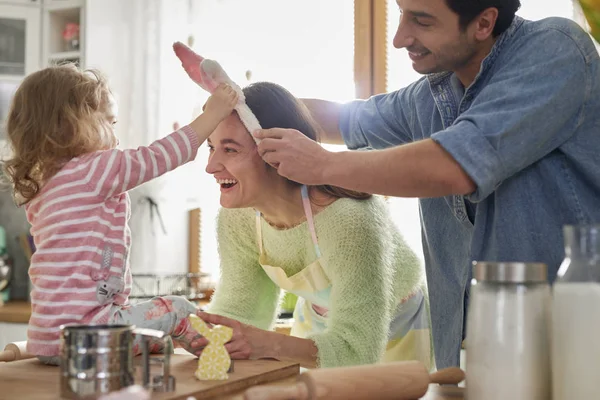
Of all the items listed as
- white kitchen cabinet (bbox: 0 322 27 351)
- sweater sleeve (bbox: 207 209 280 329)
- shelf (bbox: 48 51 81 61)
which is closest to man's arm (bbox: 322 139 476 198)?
sweater sleeve (bbox: 207 209 280 329)

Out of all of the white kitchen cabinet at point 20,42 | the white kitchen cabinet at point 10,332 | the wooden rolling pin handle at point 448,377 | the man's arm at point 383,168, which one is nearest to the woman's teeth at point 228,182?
the man's arm at point 383,168

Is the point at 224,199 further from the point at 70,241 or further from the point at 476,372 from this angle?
the point at 476,372

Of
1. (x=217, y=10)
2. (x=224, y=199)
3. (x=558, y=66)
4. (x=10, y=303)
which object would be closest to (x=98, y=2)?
(x=217, y=10)

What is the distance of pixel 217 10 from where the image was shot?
4.02m

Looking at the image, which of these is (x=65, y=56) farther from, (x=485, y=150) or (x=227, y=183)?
(x=485, y=150)

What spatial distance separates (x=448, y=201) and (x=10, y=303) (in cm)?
298

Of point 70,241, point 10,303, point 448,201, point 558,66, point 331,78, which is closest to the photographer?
point 558,66

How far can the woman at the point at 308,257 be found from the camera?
1.57 m

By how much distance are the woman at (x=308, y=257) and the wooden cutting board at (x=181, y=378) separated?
22 centimetres

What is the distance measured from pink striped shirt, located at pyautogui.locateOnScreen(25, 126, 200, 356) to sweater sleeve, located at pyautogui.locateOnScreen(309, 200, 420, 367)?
0.45m

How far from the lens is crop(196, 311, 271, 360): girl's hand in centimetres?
124

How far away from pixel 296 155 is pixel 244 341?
1.06ft

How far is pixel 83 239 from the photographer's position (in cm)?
125

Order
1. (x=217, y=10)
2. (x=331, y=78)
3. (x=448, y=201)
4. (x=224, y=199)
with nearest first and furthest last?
(x=448, y=201)
(x=224, y=199)
(x=331, y=78)
(x=217, y=10)
